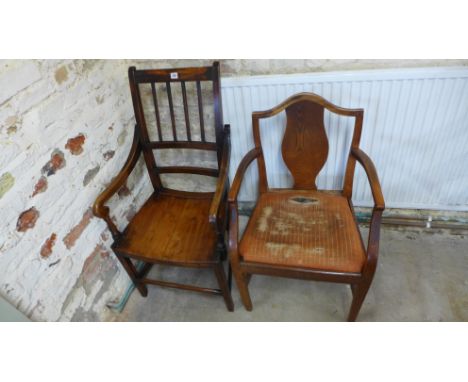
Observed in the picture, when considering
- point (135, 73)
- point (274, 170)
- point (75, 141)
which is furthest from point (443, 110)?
point (75, 141)

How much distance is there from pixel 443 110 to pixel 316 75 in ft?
1.97

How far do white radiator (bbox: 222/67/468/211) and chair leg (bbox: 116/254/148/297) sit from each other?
2.61 feet

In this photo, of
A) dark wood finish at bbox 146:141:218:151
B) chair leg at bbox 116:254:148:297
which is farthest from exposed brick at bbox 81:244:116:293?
dark wood finish at bbox 146:141:218:151

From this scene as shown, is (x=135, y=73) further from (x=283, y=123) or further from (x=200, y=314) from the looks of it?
(x=200, y=314)

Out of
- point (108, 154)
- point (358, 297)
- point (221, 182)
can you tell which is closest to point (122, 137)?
point (108, 154)

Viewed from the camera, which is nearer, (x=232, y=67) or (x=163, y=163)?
(x=232, y=67)

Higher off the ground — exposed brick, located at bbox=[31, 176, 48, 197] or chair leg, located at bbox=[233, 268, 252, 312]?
exposed brick, located at bbox=[31, 176, 48, 197]

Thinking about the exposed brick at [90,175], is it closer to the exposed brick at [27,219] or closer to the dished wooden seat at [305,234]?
the exposed brick at [27,219]

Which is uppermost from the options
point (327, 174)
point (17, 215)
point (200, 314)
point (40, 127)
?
point (40, 127)

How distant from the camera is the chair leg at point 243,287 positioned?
126 cm

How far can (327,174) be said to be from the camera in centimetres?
166

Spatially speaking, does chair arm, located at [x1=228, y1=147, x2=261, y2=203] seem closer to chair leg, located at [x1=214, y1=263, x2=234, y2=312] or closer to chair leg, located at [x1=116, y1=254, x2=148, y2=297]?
chair leg, located at [x1=214, y1=263, x2=234, y2=312]

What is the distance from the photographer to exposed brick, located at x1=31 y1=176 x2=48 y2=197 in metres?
1.08

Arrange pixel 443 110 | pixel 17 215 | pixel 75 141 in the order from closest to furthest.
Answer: pixel 17 215
pixel 75 141
pixel 443 110
